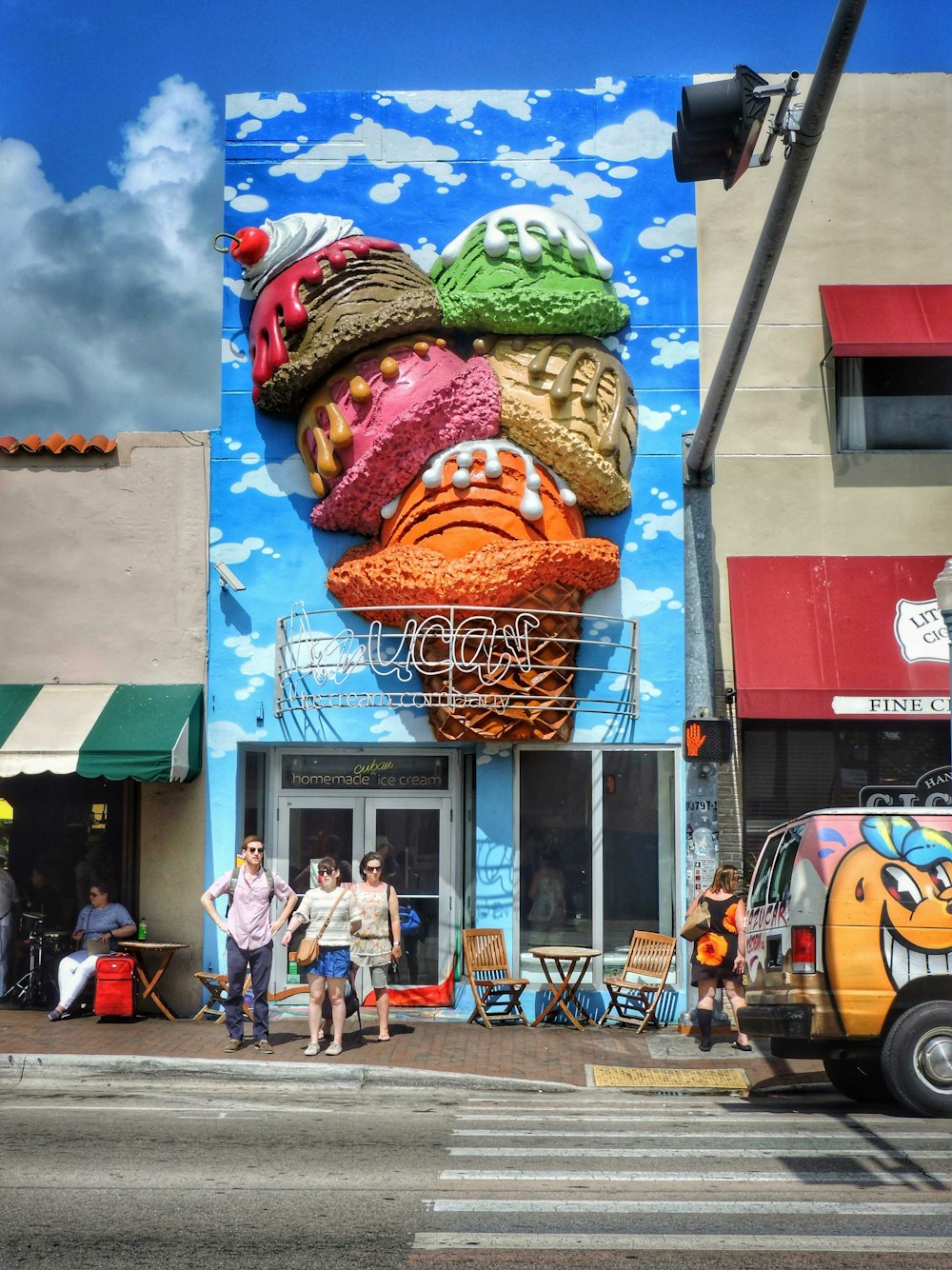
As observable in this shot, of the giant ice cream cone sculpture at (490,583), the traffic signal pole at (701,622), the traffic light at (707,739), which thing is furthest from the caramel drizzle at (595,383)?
the traffic light at (707,739)

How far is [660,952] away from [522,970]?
1.55 m

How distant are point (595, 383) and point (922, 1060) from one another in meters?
7.82

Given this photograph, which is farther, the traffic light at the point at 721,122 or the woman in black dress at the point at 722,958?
the woman in black dress at the point at 722,958

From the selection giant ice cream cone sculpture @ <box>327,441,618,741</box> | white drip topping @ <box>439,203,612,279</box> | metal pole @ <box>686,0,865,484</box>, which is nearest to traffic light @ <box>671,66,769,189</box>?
metal pole @ <box>686,0,865,484</box>

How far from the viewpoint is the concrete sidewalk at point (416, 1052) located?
38.1 feet

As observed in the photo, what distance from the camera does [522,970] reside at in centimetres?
1498

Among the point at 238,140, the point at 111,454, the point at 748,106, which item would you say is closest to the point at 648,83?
the point at 238,140

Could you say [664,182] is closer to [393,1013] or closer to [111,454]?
[111,454]

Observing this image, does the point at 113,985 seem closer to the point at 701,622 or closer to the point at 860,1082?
the point at 701,622

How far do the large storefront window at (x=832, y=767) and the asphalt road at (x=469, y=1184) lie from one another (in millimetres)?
4596

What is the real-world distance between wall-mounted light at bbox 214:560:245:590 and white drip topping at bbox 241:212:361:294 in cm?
306

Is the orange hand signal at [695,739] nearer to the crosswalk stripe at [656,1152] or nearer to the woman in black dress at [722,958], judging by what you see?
the woman in black dress at [722,958]

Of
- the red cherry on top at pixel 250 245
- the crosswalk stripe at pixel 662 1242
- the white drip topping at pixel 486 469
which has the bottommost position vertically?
the crosswalk stripe at pixel 662 1242

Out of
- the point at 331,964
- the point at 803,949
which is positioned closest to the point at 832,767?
the point at 803,949
